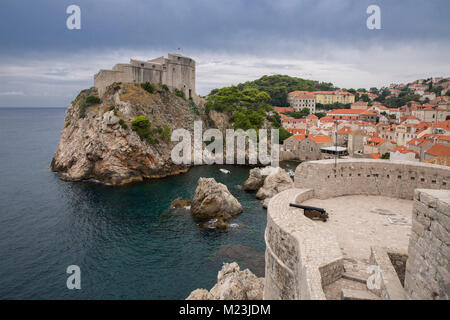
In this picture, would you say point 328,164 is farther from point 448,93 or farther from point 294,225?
point 448,93

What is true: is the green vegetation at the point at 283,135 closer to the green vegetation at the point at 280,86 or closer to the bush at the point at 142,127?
the bush at the point at 142,127

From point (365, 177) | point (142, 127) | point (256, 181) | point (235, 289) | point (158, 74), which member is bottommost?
point (235, 289)

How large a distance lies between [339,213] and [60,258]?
49.8 ft

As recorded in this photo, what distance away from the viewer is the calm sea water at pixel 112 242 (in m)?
14.1

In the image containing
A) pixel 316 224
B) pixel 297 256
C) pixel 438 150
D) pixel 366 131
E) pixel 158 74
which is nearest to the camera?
pixel 297 256

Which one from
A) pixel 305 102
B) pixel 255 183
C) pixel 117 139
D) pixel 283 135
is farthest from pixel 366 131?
pixel 117 139

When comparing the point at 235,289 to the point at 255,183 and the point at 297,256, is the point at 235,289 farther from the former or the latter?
the point at 255,183

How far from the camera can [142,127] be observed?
35125 millimetres

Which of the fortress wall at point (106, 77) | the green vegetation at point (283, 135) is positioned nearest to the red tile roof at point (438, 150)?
the green vegetation at point (283, 135)

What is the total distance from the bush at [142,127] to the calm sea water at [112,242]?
7676mm

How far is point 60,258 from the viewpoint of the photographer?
16.5 meters

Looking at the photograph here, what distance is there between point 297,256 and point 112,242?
48.0 feet
